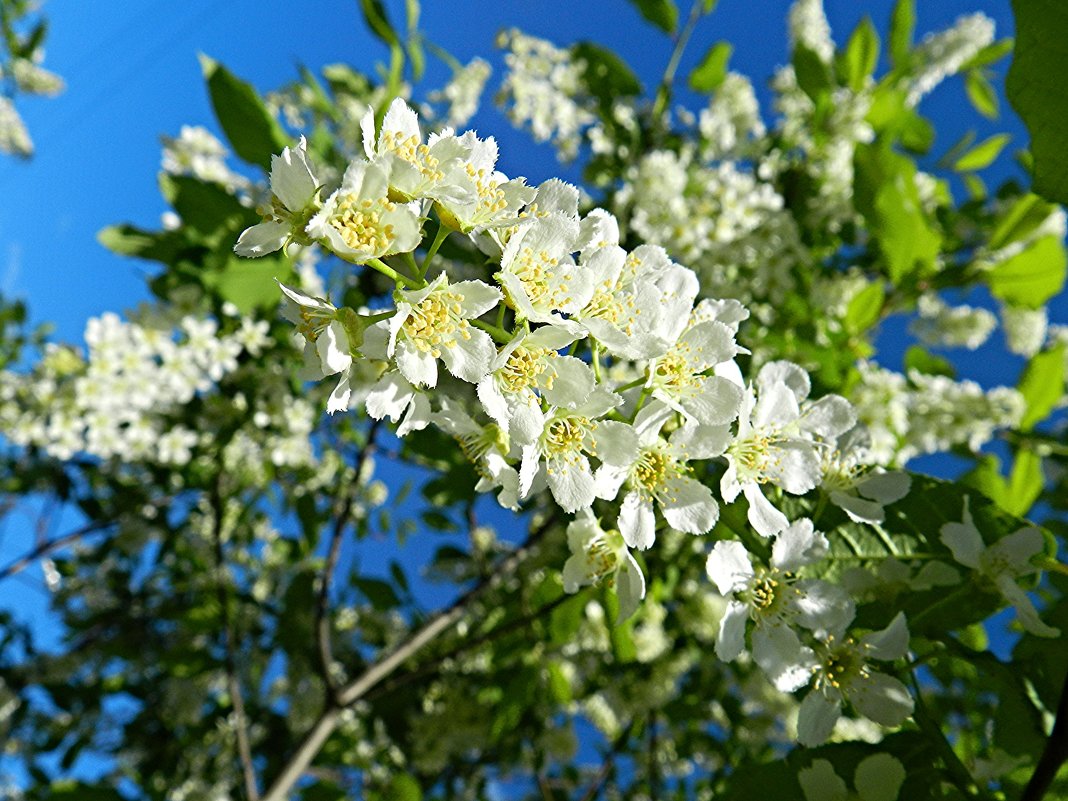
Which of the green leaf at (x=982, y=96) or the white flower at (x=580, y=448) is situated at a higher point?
the green leaf at (x=982, y=96)

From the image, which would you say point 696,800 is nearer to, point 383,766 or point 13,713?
point 383,766

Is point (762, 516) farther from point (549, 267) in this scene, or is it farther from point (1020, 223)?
point (1020, 223)

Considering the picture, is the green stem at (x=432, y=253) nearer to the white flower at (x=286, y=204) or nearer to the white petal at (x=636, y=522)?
the white flower at (x=286, y=204)

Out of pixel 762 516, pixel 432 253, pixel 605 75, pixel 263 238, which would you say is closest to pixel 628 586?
pixel 762 516

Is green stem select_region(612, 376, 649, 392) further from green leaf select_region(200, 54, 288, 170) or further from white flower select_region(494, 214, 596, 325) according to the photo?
green leaf select_region(200, 54, 288, 170)

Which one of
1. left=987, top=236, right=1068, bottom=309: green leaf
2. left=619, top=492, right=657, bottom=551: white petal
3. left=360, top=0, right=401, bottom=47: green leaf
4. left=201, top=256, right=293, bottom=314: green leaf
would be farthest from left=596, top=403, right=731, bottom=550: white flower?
left=987, top=236, right=1068, bottom=309: green leaf

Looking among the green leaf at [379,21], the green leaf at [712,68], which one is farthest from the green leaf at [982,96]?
the green leaf at [379,21]
